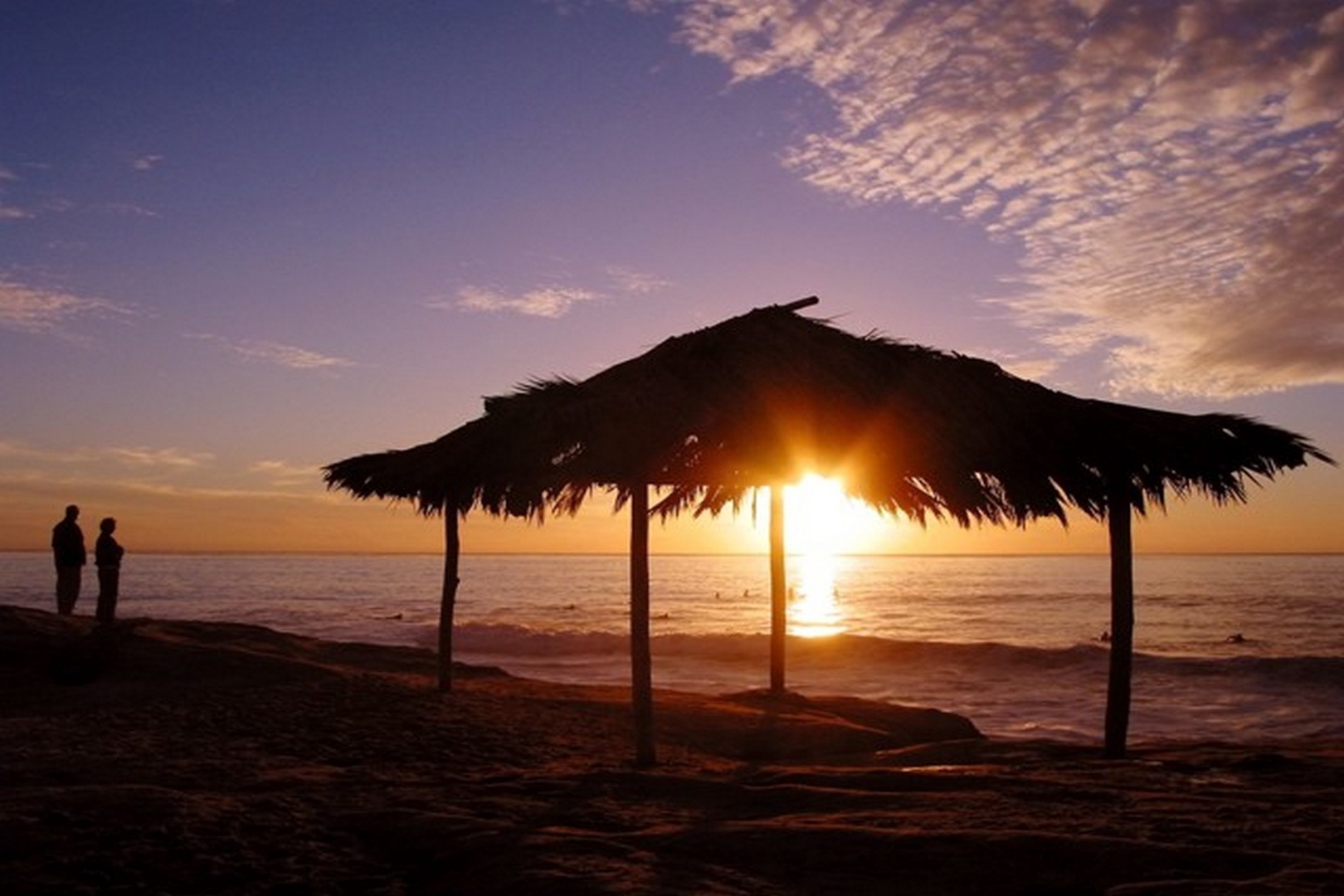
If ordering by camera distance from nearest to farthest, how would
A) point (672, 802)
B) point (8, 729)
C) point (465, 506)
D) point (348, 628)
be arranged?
point (672, 802) < point (8, 729) < point (465, 506) < point (348, 628)

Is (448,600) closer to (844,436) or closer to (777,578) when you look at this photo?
(777,578)

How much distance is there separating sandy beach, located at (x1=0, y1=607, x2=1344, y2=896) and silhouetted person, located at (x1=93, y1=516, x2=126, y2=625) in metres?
3.92

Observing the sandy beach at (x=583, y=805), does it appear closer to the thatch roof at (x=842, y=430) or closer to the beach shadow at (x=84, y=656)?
the beach shadow at (x=84, y=656)

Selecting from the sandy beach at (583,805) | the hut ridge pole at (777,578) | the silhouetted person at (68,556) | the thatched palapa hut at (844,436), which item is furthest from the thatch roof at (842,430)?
the silhouetted person at (68,556)

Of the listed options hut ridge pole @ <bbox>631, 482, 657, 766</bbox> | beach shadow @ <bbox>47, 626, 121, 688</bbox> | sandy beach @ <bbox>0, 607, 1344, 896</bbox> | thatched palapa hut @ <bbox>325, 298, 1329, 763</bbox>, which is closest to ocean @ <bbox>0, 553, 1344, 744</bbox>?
thatched palapa hut @ <bbox>325, 298, 1329, 763</bbox>

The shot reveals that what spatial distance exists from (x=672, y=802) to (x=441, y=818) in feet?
4.84

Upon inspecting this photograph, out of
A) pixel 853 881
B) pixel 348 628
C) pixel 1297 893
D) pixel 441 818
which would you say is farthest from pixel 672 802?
pixel 348 628

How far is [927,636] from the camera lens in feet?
129

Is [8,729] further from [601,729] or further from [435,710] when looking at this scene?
[601,729]

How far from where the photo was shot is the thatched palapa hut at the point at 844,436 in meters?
8.16

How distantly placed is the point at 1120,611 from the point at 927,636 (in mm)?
30876

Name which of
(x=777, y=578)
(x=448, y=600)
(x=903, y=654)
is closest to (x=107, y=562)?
(x=448, y=600)

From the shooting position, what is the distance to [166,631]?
14.8m

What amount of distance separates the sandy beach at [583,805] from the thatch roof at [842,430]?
2446 millimetres
